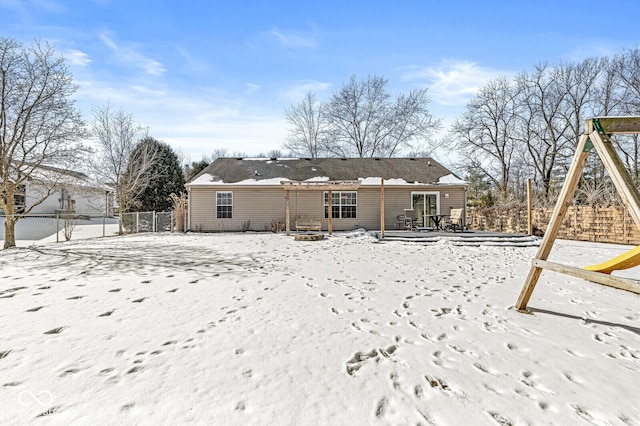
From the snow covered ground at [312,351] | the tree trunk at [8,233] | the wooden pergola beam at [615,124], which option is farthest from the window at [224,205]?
the wooden pergola beam at [615,124]

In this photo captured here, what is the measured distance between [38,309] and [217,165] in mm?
14953

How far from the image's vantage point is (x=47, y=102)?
1131cm

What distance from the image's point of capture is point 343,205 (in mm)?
16438

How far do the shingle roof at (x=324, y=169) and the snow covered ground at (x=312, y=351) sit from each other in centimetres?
1172

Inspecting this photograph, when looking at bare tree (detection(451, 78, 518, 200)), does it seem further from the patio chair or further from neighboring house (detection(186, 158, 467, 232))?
the patio chair

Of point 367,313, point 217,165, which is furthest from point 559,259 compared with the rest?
point 217,165

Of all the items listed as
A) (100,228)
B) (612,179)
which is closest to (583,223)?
(612,179)

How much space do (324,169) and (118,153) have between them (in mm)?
13723

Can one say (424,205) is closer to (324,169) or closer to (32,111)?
(324,169)

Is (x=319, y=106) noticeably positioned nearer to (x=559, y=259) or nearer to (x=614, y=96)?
(x=614, y=96)

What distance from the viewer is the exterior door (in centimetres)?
1650

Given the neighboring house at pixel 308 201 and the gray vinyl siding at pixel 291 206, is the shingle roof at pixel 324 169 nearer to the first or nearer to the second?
the neighboring house at pixel 308 201

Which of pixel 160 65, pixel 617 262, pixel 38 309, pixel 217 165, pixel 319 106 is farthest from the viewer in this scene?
pixel 319 106

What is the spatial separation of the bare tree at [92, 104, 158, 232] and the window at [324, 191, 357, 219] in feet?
40.2
